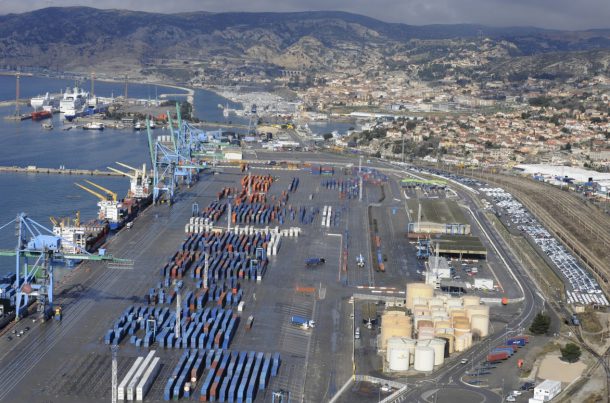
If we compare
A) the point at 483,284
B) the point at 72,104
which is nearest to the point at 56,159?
the point at 72,104

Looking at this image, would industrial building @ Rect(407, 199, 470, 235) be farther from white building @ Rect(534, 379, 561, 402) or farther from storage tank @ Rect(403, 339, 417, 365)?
white building @ Rect(534, 379, 561, 402)

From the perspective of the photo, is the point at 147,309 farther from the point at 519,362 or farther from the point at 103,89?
the point at 103,89

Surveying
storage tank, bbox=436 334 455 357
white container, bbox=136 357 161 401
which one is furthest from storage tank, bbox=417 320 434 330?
white container, bbox=136 357 161 401

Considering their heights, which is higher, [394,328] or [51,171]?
[394,328]

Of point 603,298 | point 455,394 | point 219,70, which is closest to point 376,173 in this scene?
point 603,298

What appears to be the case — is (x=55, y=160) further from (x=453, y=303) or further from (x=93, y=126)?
(x=453, y=303)

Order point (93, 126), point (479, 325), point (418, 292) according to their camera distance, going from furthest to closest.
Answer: point (93, 126), point (418, 292), point (479, 325)
